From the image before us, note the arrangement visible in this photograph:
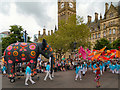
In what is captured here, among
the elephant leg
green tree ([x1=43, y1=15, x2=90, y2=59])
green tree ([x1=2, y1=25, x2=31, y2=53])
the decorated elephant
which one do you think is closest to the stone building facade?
green tree ([x1=43, y1=15, x2=90, y2=59])

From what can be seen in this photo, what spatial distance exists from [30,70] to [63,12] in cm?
5273

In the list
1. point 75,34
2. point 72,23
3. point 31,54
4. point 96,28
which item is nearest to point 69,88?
point 31,54

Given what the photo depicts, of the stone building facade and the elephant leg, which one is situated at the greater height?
the stone building facade

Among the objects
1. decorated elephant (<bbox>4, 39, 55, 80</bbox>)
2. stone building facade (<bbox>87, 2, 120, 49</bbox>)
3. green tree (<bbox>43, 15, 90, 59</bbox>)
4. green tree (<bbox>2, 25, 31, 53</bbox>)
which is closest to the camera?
decorated elephant (<bbox>4, 39, 55, 80</bbox>)

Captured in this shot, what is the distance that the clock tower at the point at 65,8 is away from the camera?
5682 centimetres

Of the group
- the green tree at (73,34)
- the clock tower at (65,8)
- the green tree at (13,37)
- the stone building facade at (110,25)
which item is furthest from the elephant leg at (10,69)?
the clock tower at (65,8)

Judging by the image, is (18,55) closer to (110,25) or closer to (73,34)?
(73,34)

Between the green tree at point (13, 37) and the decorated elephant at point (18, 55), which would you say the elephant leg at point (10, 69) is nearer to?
the decorated elephant at point (18, 55)

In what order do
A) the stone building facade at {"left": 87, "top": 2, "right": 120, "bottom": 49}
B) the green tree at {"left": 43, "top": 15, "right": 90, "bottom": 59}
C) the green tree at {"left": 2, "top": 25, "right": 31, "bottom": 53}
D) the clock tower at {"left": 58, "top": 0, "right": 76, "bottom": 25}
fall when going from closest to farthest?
the green tree at {"left": 43, "top": 15, "right": 90, "bottom": 59}, the green tree at {"left": 2, "top": 25, "right": 31, "bottom": 53}, the stone building facade at {"left": 87, "top": 2, "right": 120, "bottom": 49}, the clock tower at {"left": 58, "top": 0, "right": 76, "bottom": 25}

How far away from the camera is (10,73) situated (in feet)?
31.9

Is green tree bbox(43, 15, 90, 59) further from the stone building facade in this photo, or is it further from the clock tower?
the clock tower

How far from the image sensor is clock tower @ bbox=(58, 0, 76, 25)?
56819mm

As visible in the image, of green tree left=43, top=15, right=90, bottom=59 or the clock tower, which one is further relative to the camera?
the clock tower

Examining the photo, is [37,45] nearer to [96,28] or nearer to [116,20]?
[116,20]
